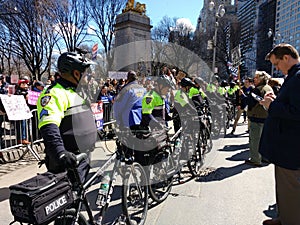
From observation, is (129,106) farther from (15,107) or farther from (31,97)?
(31,97)

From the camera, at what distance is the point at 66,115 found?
236 cm

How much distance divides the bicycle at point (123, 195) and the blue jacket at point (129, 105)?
Answer: 129cm

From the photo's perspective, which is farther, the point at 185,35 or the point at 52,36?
the point at 185,35

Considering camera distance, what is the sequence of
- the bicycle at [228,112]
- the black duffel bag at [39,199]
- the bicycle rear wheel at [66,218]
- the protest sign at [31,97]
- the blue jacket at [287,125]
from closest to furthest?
the black duffel bag at [39,199]
the bicycle rear wheel at [66,218]
the blue jacket at [287,125]
the protest sign at [31,97]
the bicycle at [228,112]

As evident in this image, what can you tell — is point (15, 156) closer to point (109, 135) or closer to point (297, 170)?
point (109, 135)

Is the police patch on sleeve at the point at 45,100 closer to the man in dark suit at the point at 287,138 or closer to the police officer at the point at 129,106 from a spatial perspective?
the police officer at the point at 129,106

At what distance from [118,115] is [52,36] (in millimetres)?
23577

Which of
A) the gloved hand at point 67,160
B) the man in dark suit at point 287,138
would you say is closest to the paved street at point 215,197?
the man in dark suit at point 287,138

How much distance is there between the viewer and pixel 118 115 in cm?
442

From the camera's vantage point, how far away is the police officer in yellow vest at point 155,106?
4.41m

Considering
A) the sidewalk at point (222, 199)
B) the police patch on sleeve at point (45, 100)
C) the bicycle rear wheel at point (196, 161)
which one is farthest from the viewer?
the bicycle rear wheel at point (196, 161)

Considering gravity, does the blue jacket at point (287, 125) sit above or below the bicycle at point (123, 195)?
above

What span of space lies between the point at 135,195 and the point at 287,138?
1862mm

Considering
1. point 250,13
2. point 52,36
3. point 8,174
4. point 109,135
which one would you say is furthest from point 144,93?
point 250,13
